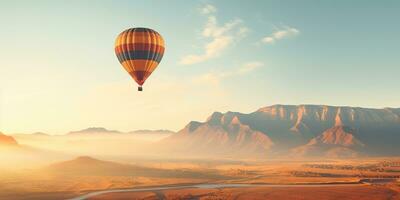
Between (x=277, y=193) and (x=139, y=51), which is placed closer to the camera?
(x=139, y=51)

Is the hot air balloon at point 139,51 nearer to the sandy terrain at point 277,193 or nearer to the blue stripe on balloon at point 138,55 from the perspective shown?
the blue stripe on balloon at point 138,55

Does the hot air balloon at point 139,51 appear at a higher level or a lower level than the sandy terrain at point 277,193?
higher

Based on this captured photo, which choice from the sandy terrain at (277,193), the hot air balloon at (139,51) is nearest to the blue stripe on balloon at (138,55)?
the hot air balloon at (139,51)

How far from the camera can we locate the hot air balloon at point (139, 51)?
335ft

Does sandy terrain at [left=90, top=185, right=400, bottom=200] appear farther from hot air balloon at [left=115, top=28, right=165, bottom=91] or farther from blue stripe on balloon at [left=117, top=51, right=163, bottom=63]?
blue stripe on balloon at [left=117, top=51, right=163, bottom=63]

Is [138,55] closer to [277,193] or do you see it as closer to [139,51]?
[139,51]

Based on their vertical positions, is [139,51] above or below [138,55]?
above

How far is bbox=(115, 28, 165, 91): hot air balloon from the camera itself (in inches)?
4021

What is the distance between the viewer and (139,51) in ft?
335

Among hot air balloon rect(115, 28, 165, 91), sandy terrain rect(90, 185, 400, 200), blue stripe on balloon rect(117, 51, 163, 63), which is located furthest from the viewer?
sandy terrain rect(90, 185, 400, 200)

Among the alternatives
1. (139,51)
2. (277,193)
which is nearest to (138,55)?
(139,51)

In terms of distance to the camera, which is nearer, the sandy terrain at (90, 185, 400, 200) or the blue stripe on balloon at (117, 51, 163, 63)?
the blue stripe on balloon at (117, 51, 163, 63)

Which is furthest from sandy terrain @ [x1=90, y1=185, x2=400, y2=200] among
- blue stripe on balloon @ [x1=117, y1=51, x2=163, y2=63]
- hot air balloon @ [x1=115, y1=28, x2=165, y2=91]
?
blue stripe on balloon @ [x1=117, y1=51, x2=163, y2=63]

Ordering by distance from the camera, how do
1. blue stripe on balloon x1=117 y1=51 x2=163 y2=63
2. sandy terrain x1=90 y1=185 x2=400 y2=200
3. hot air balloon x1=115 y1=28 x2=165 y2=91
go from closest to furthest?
hot air balloon x1=115 y1=28 x2=165 y2=91, blue stripe on balloon x1=117 y1=51 x2=163 y2=63, sandy terrain x1=90 y1=185 x2=400 y2=200
